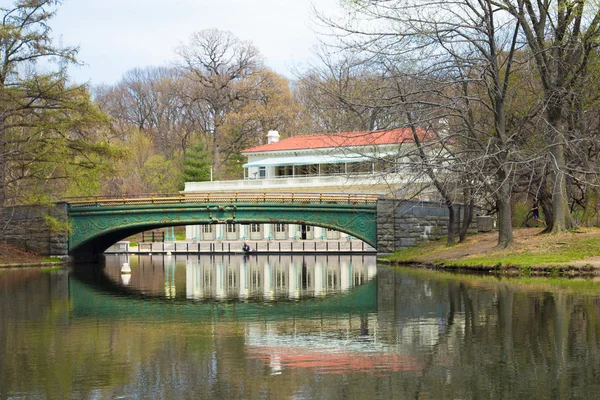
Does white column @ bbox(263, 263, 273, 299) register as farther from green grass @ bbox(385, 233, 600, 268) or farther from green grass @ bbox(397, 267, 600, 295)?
green grass @ bbox(385, 233, 600, 268)

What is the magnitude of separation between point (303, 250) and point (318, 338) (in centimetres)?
5133

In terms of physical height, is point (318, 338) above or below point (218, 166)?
below

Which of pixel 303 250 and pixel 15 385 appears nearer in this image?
pixel 15 385

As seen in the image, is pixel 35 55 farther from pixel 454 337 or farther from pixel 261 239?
pixel 454 337

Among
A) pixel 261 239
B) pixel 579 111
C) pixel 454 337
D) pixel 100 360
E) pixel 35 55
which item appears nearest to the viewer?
pixel 100 360

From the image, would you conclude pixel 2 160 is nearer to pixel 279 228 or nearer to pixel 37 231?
pixel 37 231

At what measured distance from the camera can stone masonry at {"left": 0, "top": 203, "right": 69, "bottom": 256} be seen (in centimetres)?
4947

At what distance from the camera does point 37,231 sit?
50.2m

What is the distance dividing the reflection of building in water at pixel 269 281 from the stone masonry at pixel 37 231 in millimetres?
8425

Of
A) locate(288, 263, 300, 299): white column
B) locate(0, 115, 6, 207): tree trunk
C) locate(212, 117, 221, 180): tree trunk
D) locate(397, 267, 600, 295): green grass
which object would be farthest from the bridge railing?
locate(212, 117, 221, 180): tree trunk

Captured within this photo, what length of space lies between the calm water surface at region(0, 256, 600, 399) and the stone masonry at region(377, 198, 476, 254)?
16.8m

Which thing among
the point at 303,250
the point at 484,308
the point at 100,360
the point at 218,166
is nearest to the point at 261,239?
the point at 303,250

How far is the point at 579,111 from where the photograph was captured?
36.7 metres

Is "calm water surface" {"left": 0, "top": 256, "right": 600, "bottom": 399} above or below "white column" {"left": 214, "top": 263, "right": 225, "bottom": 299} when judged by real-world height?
below
